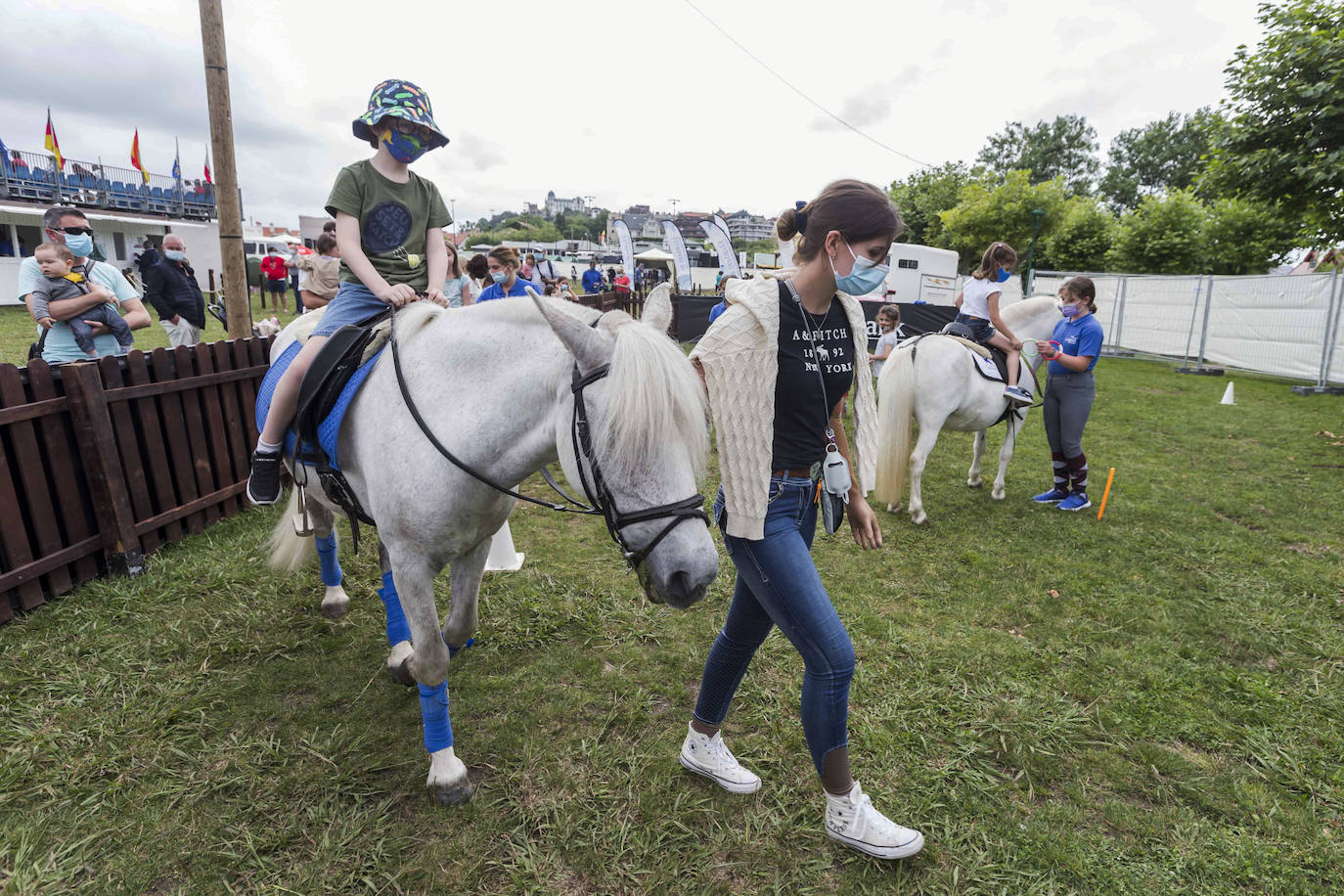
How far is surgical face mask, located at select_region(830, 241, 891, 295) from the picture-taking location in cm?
201

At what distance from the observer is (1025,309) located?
21.5 feet

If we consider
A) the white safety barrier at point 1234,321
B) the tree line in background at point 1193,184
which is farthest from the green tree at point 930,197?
the white safety barrier at point 1234,321

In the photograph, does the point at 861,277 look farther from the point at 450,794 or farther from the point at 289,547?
the point at 289,547

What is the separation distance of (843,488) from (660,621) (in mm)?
2216

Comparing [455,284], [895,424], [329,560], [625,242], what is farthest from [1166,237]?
[329,560]

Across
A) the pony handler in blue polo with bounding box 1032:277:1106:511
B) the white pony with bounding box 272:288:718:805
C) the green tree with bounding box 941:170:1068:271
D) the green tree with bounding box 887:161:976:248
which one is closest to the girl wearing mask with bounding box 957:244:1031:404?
the pony handler in blue polo with bounding box 1032:277:1106:511

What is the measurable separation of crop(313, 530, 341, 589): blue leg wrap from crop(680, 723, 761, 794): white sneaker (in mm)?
2651

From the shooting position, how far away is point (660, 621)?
13.4 feet

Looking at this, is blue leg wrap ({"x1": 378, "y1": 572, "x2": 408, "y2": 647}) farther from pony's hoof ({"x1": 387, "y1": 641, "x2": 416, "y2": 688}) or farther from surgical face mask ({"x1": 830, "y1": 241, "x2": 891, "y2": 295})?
surgical face mask ({"x1": 830, "y1": 241, "x2": 891, "y2": 295})

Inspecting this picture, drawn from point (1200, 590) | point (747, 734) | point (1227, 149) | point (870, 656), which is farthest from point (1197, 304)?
point (747, 734)

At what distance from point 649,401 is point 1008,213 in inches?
1450

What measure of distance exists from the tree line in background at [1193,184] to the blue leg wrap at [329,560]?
→ 40.5 ft

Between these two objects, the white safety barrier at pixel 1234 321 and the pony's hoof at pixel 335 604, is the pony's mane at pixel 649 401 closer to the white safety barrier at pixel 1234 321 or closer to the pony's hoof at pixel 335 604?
the pony's hoof at pixel 335 604

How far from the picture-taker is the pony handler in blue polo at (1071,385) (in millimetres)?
5992
